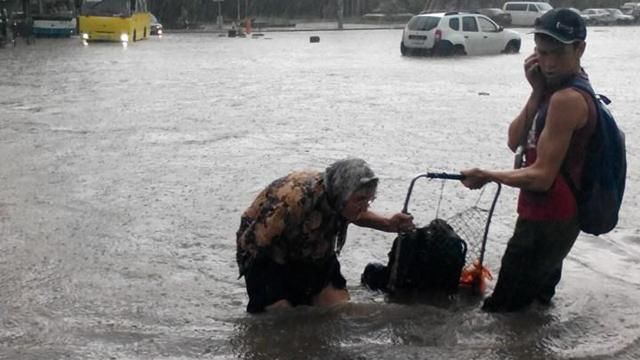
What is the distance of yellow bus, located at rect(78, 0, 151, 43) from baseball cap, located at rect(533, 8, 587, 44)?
35.6m

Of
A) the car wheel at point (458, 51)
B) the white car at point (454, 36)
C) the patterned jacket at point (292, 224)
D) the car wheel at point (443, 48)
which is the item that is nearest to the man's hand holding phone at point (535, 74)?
the patterned jacket at point (292, 224)

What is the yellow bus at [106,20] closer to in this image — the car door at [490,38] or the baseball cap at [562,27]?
the car door at [490,38]

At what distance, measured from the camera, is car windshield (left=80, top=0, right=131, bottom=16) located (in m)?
39.1

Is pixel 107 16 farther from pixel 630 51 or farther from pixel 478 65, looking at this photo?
pixel 630 51

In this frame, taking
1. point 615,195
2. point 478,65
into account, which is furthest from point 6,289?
point 478,65

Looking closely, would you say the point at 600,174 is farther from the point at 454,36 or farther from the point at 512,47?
the point at 512,47

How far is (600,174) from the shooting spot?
5.06 m

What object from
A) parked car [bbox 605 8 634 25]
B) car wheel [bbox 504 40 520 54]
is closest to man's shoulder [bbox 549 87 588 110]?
car wheel [bbox 504 40 520 54]

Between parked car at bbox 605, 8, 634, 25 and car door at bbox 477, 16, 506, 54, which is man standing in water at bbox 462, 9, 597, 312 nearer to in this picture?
car door at bbox 477, 16, 506, 54

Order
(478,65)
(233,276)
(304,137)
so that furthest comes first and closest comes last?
1. (478,65)
2. (304,137)
3. (233,276)

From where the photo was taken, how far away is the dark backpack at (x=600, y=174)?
16.5ft

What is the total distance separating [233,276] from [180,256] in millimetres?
674

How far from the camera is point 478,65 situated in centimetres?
2747

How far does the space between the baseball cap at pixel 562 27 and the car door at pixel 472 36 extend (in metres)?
27.2
